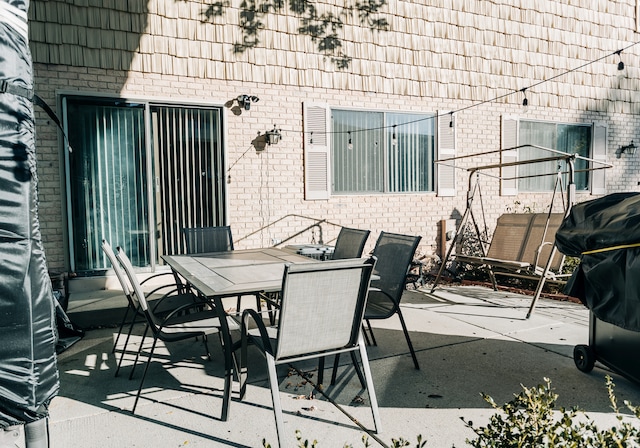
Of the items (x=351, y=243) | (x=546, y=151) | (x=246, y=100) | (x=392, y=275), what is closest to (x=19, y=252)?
(x=392, y=275)

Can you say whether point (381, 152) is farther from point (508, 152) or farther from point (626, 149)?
point (626, 149)

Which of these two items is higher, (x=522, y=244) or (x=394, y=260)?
(x=394, y=260)

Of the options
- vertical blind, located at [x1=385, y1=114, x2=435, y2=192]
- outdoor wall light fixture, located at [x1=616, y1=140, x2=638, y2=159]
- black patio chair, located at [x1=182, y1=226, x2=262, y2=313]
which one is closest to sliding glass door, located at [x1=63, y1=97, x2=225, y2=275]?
black patio chair, located at [x1=182, y1=226, x2=262, y2=313]

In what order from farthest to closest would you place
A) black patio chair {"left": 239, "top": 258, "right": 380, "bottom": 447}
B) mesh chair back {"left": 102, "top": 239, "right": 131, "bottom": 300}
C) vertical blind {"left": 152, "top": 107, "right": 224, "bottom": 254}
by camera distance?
1. vertical blind {"left": 152, "top": 107, "right": 224, "bottom": 254}
2. mesh chair back {"left": 102, "top": 239, "right": 131, "bottom": 300}
3. black patio chair {"left": 239, "top": 258, "right": 380, "bottom": 447}

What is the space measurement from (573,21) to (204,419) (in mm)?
9108

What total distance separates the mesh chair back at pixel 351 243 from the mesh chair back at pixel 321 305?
5.18 ft

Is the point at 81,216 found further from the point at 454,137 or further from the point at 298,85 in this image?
the point at 454,137

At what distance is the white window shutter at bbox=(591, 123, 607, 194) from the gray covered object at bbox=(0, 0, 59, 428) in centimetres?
934

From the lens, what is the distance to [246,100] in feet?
20.1

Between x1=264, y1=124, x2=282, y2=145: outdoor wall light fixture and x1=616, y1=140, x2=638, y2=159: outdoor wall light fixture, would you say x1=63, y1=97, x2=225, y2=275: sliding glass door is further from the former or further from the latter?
x1=616, y1=140, x2=638, y2=159: outdoor wall light fixture

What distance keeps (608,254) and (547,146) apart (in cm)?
626

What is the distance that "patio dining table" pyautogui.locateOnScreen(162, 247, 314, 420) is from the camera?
2795mm

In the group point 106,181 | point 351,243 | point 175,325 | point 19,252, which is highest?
point 106,181

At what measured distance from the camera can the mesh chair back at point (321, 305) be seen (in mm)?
2381
